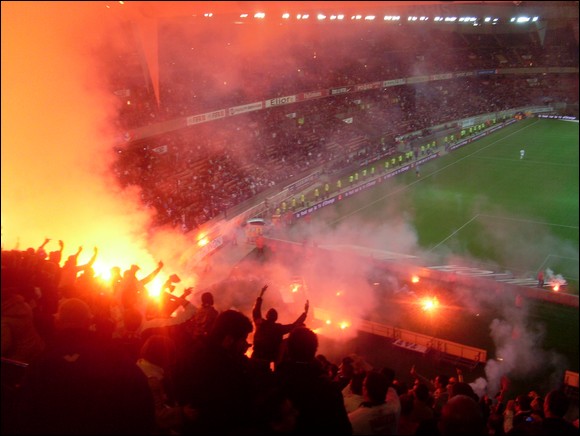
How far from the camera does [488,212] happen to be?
11562 millimetres

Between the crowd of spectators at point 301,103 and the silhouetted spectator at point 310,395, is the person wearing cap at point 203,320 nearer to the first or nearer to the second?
the silhouetted spectator at point 310,395

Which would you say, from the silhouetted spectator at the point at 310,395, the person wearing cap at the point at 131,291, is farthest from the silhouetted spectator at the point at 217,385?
the person wearing cap at the point at 131,291

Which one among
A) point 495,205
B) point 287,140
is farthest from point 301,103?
point 495,205

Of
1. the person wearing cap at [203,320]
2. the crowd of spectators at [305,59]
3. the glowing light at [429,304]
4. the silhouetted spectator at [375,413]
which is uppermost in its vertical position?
the crowd of spectators at [305,59]

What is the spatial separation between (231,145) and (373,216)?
424cm

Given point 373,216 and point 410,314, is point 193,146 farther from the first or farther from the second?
point 410,314

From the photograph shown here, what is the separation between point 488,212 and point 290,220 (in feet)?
15.0

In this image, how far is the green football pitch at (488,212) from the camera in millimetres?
9242

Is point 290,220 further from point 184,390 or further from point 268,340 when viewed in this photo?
point 184,390

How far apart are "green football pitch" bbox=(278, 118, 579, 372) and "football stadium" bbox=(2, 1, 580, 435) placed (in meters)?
0.07

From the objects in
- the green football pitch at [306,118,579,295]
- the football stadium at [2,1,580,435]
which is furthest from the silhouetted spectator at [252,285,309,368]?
the green football pitch at [306,118,579,295]

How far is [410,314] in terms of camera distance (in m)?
7.33

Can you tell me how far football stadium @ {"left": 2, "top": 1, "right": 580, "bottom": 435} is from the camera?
1496 millimetres

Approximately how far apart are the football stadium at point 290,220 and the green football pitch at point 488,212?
7 cm
